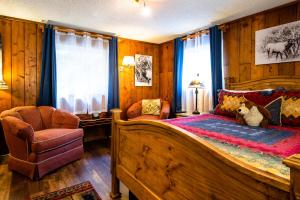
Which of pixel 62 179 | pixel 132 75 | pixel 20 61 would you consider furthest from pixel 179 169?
pixel 132 75

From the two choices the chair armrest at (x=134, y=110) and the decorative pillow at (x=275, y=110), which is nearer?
the decorative pillow at (x=275, y=110)

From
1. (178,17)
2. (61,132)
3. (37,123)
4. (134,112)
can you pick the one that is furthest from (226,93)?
(37,123)

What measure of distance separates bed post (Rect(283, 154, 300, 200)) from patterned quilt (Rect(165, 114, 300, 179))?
274 mm

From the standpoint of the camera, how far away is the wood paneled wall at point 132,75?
14.2ft

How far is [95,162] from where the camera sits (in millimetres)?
2893

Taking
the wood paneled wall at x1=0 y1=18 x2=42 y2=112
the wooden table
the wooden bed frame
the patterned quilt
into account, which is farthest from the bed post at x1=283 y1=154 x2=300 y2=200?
the wood paneled wall at x1=0 y1=18 x2=42 y2=112

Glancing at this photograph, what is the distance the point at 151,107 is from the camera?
13.7ft

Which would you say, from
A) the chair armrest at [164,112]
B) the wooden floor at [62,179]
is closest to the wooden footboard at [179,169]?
the wooden floor at [62,179]

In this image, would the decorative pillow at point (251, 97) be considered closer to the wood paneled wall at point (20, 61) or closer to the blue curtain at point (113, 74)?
the blue curtain at point (113, 74)

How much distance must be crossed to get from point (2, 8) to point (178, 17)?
8.72 feet

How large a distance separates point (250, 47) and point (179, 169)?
2.69 metres

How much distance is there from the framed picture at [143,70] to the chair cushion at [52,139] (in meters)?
2.08

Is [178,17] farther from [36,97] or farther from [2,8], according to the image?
[36,97]

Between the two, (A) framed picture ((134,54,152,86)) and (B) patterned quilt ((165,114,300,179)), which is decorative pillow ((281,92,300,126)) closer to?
(B) patterned quilt ((165,114,300,179))
